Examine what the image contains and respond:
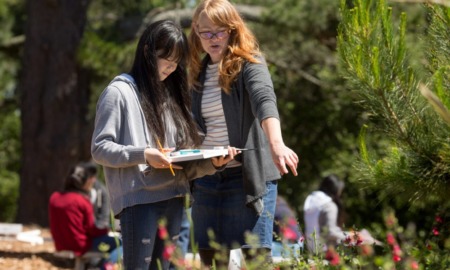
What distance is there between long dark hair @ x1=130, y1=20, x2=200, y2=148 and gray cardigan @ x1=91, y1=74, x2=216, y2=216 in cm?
4

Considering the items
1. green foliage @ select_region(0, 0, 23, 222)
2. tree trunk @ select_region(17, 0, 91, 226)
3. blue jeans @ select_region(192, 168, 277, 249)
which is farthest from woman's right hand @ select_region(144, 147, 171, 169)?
green foliage @ select_region(0, 0, 23, 222)

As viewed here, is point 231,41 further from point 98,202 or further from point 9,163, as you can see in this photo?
point 9,163

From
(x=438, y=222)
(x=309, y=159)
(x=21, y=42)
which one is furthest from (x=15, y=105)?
(x=438, y=222)

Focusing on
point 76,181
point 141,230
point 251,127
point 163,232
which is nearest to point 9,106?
point 76,181

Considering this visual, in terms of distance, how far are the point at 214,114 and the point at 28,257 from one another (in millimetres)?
5285

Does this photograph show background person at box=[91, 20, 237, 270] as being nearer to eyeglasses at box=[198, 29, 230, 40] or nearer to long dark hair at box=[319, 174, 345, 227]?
eyeglasses at box=[198, 29, 230, 40]

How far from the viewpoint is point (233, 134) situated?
4301 millimetres

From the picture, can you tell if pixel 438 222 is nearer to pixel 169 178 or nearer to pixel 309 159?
pixel 169 178

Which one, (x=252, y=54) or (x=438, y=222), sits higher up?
(x=252, y=54)

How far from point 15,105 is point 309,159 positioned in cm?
751

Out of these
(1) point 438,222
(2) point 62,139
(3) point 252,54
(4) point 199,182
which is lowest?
(2) point 62,139

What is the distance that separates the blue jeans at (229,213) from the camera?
429 cm

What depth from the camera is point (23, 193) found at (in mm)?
13539

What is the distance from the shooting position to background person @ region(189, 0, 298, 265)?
4.22 metres
